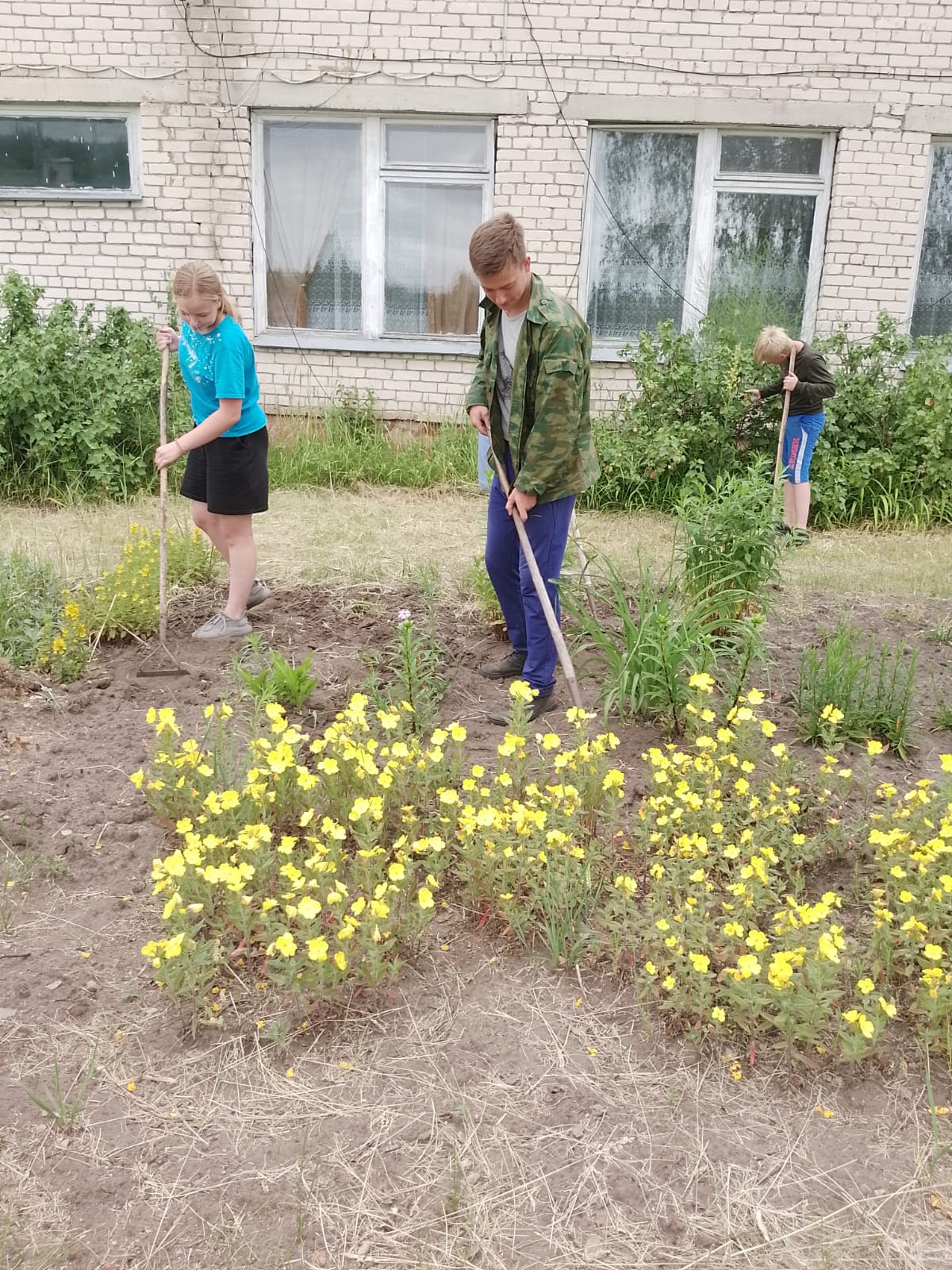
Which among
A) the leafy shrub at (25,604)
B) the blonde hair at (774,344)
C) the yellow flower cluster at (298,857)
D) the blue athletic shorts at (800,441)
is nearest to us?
the yellow flower cluster at (298,857)

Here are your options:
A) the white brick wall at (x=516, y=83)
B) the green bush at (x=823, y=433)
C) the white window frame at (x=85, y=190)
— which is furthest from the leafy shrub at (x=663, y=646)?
the white window frame at (x=85, y=190)

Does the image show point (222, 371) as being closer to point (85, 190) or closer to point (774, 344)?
point (774, 344)

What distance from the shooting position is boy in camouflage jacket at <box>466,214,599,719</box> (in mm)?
3359

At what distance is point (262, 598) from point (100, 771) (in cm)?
162

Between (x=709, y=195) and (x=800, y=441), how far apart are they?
273 centimetres

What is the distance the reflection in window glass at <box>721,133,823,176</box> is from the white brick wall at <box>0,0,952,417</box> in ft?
0.76

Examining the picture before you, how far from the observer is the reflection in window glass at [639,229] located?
8.02 meters

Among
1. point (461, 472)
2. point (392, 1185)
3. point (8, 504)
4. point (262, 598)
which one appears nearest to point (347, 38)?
point (461, 472)

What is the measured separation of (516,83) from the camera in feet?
25.5

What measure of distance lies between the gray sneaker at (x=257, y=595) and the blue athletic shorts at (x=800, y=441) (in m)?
3.50

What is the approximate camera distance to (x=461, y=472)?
786 centimetres

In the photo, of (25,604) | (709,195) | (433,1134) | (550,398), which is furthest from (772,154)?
(433,1134)

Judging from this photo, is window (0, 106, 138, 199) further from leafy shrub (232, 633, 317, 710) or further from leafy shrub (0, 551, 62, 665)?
leafy shrub (232, 633, 317, 710)

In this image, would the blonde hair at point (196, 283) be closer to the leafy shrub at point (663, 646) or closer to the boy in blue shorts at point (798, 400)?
the leafy shrub at point (663, 646)
